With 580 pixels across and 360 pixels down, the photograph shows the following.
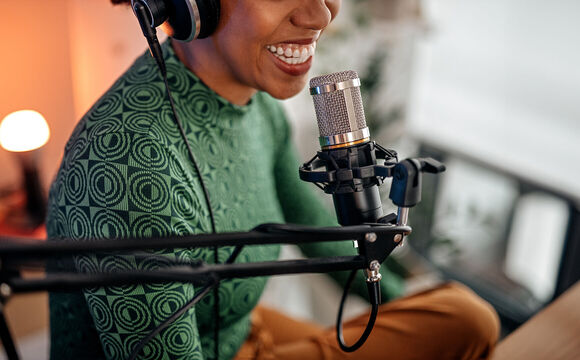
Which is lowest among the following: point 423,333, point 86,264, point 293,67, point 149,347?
point 423,333

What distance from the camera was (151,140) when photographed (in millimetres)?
691

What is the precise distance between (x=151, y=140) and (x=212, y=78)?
0.18m

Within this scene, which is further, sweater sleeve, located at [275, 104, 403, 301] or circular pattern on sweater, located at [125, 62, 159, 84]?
sweater sleeve, located at [275, 104, 403, 301]

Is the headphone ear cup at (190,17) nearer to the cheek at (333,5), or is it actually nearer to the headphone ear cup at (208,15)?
the headphone ear cup at (208,15)

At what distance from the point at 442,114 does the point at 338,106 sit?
1.72 meters

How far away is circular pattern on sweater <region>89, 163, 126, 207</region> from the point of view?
0.65m

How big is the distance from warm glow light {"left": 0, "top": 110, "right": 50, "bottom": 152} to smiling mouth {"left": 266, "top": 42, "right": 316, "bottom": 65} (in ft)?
3.39

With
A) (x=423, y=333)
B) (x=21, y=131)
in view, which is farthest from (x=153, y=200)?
(x=21, y=131)

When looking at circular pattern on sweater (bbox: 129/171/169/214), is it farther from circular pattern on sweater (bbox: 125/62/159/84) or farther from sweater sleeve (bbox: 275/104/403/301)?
sweater sleeve (bbox: 275/104/403/301)

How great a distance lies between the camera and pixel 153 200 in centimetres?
67

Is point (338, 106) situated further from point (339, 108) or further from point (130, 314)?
point (130, 314)

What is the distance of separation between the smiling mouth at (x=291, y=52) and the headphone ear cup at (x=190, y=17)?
0.31 feet

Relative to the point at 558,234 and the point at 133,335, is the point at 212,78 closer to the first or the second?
the point at 133,335

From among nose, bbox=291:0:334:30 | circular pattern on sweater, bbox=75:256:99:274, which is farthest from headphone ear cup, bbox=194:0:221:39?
circular pattern on sweater, bbox=75:256:99:274
